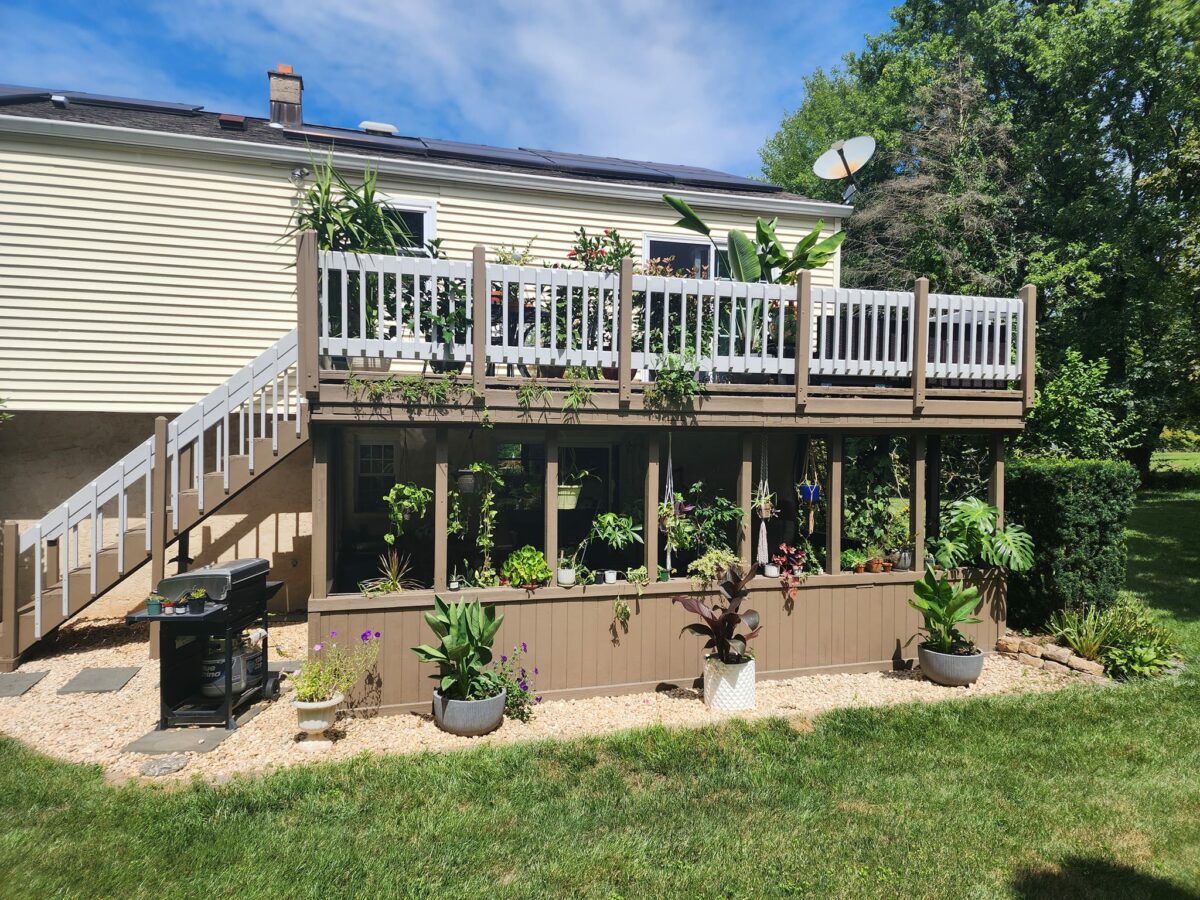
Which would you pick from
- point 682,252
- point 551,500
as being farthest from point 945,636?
point 682,252

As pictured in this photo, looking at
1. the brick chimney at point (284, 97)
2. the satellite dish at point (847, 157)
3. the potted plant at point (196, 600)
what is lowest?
the potted plant at point (196, 600)

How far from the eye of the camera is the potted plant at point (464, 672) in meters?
4.79

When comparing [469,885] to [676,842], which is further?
[676,842]

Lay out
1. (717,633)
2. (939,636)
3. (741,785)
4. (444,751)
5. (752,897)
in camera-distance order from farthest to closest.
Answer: (939,636)
(717,633)
(444,751)
(741,785)
(752,897)

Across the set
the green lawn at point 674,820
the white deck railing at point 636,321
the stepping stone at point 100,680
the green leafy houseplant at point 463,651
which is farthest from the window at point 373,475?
the green lawn at point 674,820

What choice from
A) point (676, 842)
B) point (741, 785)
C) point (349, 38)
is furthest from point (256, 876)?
point (349, 38)

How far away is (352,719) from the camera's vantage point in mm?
5102

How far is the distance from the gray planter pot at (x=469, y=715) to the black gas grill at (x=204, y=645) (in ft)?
5.17

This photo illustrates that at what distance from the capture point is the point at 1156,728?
16.3ft

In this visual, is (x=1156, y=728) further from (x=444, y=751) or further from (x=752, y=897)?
(x=444, y=751)

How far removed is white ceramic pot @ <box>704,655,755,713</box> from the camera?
5.37 m

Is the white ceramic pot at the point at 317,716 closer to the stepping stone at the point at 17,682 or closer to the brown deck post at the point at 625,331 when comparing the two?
the stepping stone at the point at 17,682

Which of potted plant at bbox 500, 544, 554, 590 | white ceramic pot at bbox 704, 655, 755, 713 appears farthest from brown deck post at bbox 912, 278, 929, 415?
potted plant at bbox 500, 544, 554, 590

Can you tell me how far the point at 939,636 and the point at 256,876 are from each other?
5.51 metres
